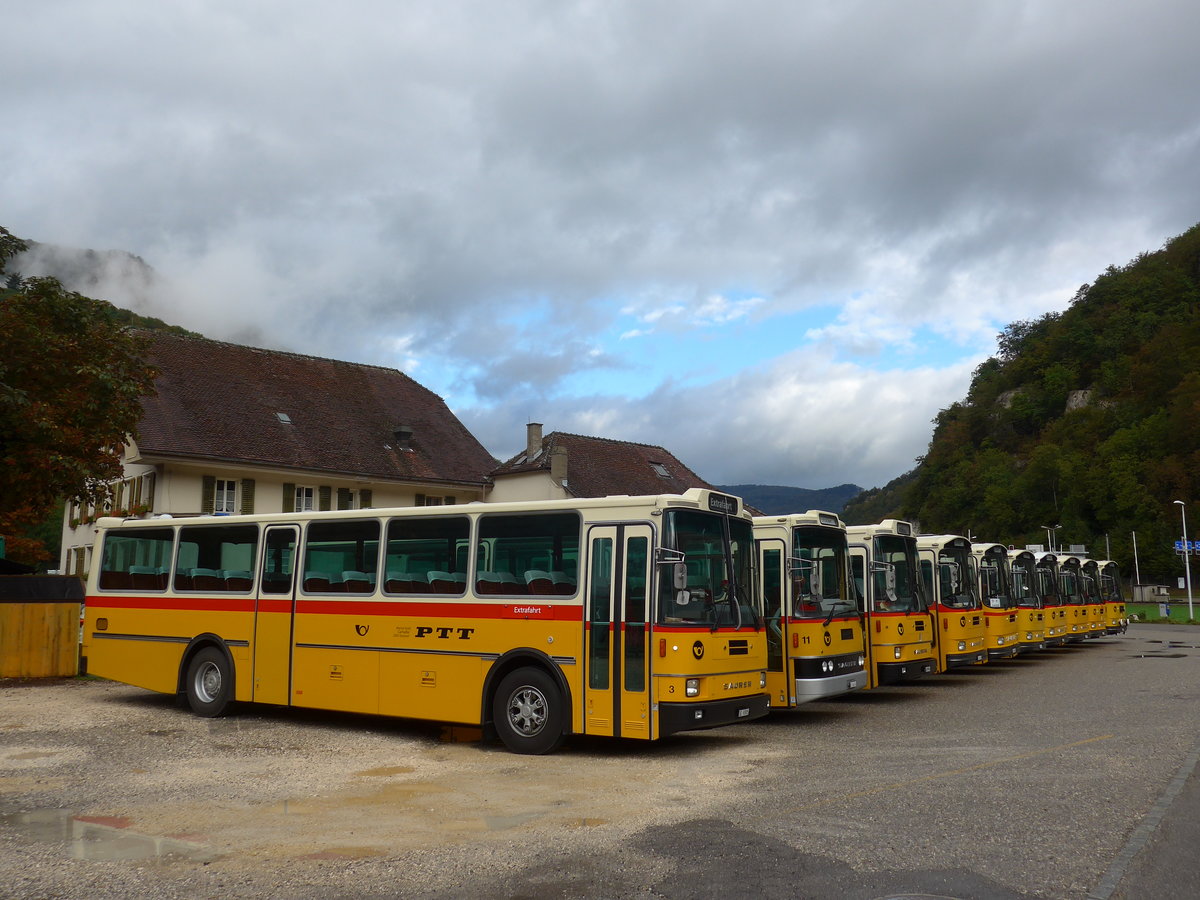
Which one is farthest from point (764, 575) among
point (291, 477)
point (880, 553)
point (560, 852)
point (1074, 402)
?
point (1074, 402)

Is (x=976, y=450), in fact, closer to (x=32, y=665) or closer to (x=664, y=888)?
(x=32, y=665)

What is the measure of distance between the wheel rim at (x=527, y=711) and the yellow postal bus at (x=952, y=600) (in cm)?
880

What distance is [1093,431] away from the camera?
108 meters

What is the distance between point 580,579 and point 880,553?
704cm

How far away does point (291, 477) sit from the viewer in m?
40.3

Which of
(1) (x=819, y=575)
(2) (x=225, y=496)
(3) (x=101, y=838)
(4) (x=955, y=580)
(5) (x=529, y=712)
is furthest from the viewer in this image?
(2) (x=225, y=496)

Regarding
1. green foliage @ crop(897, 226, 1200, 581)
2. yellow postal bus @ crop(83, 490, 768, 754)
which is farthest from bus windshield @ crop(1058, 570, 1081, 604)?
green foliage @ crop(897, 226, 1200, 581)

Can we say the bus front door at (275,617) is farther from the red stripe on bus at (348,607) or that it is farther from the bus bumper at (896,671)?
the bus bumper at (896,671)

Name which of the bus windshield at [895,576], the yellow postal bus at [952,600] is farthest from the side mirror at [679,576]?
the yellow postal bus at [952,600]

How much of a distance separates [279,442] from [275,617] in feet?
91.5

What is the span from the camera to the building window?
38291mm

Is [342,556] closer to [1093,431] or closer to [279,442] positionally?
[279,442]

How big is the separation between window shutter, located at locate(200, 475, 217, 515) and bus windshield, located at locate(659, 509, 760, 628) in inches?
1175

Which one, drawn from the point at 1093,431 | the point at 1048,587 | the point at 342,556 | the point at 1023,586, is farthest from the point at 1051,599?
the point at 1093,431
